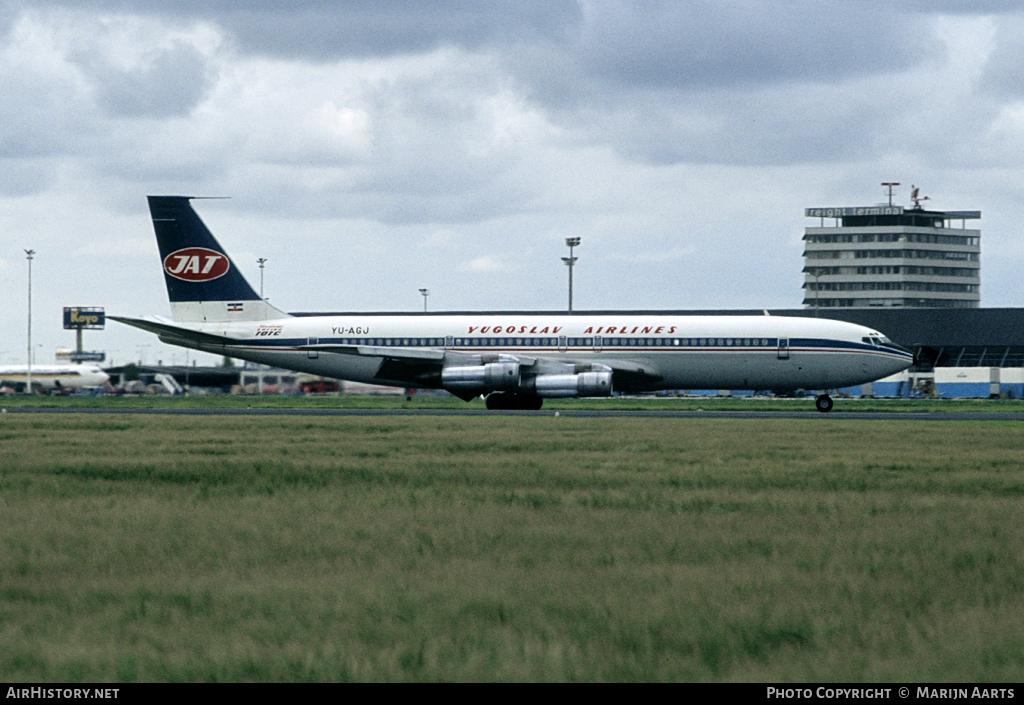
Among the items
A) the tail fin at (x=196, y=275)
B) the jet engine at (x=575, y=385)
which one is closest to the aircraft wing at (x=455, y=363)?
the jet engine at (x=575, y=385)

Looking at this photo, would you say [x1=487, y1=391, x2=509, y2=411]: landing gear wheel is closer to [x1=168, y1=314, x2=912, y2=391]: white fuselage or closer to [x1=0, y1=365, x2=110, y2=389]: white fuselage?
[x1=168, y1=314, x2=912, y2=391]: white fuselage

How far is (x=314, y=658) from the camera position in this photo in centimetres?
848

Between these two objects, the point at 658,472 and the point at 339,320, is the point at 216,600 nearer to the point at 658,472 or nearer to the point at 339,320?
the point at 658,472

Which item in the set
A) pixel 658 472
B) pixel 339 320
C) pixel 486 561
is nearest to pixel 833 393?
pixel 339 320

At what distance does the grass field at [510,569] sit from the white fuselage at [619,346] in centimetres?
2864

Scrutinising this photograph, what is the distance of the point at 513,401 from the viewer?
2181 inches

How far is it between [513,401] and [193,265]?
16.5m

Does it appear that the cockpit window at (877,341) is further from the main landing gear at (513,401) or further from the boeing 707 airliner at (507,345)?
the main landing gear at (513,401)

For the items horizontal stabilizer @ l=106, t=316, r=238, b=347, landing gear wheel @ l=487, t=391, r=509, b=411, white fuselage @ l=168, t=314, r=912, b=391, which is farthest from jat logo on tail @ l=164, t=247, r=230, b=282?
landing gear wheel @ l=487, t=391, r=509, b=411

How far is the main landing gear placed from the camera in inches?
2178

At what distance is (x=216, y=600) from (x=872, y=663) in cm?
541

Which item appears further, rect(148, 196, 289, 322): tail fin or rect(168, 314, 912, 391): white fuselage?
rect(148, 196, 289, 322): tail fin

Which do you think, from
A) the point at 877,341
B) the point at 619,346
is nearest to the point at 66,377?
the point at 619,346

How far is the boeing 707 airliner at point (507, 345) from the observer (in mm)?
53500
